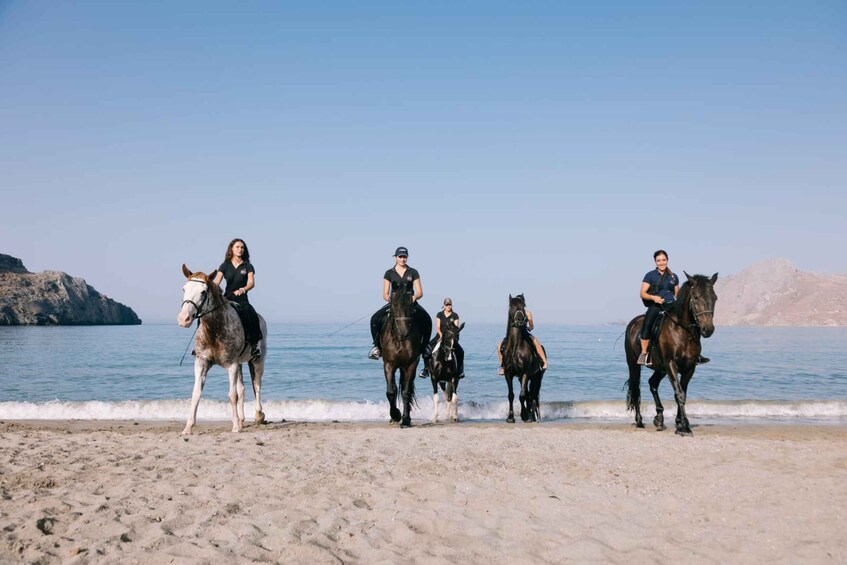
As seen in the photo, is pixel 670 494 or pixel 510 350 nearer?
pixel 670 494

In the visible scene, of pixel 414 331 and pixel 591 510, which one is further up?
pixel 414 331

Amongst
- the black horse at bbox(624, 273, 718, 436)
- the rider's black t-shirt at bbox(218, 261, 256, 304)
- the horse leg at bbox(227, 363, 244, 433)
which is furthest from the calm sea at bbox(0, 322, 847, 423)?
the rider's black t-shirt at bbox(218, 261, 256, 304)

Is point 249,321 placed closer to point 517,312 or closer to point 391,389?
point 391,389

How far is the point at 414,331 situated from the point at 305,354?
92.5ft

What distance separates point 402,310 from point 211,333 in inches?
142

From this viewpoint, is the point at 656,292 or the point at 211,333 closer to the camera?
the point at 211,333

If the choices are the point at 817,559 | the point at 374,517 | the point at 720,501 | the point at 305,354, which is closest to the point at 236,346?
the point at 374,517

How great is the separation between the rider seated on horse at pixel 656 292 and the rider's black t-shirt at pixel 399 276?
16.7ft

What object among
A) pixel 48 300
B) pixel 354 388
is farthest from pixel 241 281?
pixel 48 300

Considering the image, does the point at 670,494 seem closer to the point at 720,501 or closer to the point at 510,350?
the point at 720,501

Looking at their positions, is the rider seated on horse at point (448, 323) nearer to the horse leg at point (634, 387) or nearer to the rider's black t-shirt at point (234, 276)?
the horse leg at point (634, 387)

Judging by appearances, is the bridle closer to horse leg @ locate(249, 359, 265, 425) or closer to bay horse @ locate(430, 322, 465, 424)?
horse leg @ locate(249, 359, 265, 425)

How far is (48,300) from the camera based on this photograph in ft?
294

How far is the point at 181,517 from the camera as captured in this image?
204 inches
